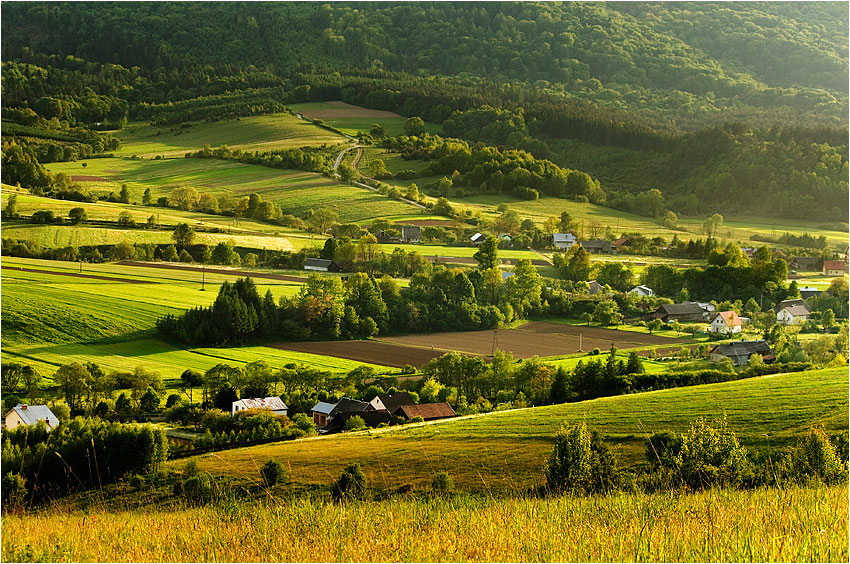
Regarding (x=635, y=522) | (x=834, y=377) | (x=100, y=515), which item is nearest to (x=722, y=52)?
(x=834, y=377)

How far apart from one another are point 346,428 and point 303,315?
5.16 ft

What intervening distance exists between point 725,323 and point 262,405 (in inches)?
275

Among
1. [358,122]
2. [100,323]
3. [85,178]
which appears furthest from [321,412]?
[358,122]

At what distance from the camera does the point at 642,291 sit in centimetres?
1141

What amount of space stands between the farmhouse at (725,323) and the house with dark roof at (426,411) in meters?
4.52

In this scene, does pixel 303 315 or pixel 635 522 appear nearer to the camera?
pixel 635 522

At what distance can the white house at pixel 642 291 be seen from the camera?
11297 millimetres

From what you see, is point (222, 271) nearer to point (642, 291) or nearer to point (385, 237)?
point (385, 237)

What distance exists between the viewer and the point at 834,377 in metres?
9.12

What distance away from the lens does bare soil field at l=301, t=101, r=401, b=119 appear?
1198cm

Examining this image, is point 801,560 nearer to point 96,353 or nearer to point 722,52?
point 96,353

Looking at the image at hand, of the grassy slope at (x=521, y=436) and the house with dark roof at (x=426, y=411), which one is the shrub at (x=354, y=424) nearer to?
the grassy slope at (x=521, y=436)

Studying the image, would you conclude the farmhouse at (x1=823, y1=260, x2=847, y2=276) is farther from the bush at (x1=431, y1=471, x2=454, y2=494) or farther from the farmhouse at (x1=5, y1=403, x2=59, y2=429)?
the farmhouse at (x1=5, y1=403, x2=59, y2=429)

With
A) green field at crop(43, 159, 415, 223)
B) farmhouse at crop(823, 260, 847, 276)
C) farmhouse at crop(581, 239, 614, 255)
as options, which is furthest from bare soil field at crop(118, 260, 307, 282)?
farmhouse at crop(823, 260, 847, 276)
